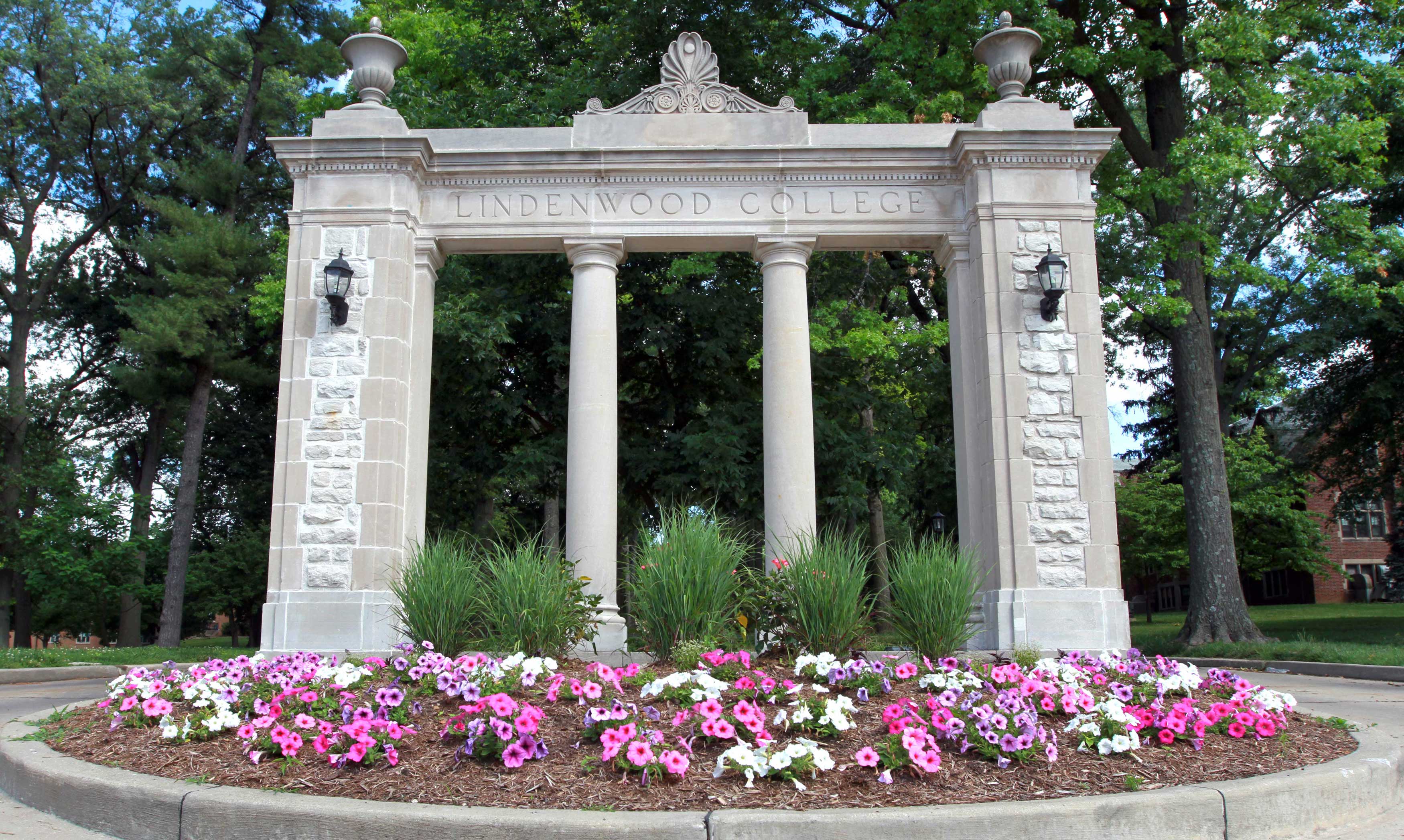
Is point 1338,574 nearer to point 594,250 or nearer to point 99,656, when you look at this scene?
point 594,250

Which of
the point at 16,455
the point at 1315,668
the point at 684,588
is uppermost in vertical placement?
the point at 16,455

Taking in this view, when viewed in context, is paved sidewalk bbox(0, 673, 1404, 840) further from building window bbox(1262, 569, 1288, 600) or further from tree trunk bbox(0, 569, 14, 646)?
building window bbox(1262, 569, 1288, 600)

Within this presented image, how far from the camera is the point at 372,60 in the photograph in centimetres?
1187

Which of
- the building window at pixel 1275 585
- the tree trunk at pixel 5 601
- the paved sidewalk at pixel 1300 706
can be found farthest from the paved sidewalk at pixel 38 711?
the building window at pixel 1275 585

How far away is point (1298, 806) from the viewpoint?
181 inches

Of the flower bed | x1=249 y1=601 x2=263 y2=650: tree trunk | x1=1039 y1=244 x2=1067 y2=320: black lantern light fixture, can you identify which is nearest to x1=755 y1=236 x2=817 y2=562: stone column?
x1=1039 y1=244 x2=1067 y2=320: black lantern light fixture

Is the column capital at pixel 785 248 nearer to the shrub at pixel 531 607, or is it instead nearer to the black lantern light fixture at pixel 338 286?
the black lantern light fixture at pixel 338 286

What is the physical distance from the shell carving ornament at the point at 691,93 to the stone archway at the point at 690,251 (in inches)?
1.2

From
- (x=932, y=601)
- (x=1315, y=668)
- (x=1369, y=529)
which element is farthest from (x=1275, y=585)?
(x=932, y=601)

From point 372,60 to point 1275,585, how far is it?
1956 inches

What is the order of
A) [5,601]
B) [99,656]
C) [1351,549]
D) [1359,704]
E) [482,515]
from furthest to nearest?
[1351,549] → [5,601] → [482,515] → [99,656] → [1359,704]

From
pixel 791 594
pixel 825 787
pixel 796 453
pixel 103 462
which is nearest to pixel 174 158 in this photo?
pixel 103 462

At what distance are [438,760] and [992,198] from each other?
29.2 ft

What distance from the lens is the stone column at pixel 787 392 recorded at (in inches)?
443
